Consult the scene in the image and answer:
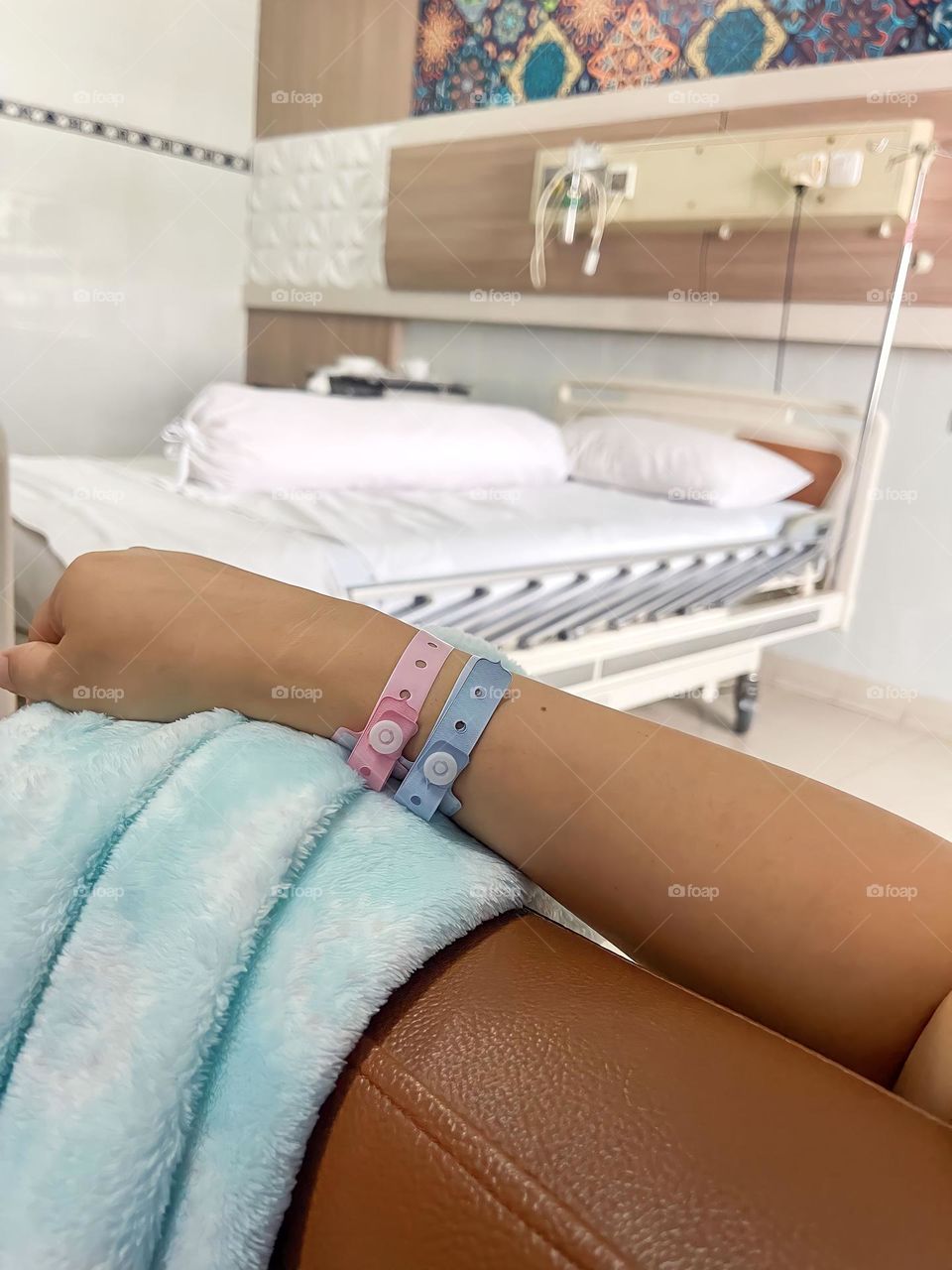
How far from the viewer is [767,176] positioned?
237cm

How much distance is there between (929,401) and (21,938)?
2.42 m

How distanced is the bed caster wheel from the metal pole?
326mm

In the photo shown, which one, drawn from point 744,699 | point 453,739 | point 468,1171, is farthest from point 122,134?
point 468,1171

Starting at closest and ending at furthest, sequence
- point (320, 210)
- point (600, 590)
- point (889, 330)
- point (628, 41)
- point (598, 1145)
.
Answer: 1. point (598, 1145)
2. point (600, 590)
3. point (889, 330)
4. point (628, 41)
5. point (320, 210)

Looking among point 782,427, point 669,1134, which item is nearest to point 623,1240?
point 669,1134

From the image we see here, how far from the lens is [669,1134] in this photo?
0.30 metres

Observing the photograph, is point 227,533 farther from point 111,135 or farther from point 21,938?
point 111,135

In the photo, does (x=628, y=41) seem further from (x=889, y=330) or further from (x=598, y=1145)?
(x=598, y=1145)

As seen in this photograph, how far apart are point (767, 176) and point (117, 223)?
227cm

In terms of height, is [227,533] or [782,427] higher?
[782,427]

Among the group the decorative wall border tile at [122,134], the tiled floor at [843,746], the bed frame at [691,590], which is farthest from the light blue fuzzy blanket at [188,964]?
the decorative wall border tile at [122,134]

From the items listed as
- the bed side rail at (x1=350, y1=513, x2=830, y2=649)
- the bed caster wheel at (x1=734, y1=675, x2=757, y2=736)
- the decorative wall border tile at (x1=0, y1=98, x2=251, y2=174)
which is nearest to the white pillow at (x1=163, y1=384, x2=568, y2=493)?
the bed side rail at (x1=350, y1=513, x2=830, y2=649)

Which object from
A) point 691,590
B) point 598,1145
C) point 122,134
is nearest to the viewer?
point 598,1145

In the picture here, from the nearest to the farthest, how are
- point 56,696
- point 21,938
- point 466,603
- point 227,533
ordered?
1. point 21,938
2. point 56,696
3. point 227,533
4. point 466,603
